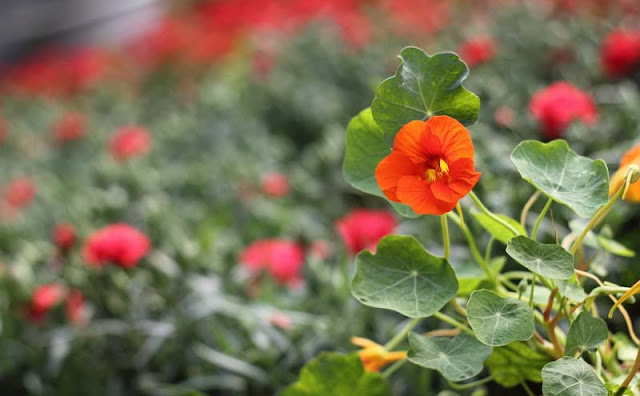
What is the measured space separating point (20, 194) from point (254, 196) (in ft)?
2.51

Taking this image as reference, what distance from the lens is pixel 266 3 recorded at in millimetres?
3166

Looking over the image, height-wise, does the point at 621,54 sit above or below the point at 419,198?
below

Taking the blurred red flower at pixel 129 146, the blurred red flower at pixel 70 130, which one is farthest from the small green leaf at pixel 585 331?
the blurred red flower at pixel 70 130

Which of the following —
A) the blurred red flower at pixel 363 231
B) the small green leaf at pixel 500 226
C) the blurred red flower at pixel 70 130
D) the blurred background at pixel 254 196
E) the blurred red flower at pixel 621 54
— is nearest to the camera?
the small green leaf at pixel 500 226

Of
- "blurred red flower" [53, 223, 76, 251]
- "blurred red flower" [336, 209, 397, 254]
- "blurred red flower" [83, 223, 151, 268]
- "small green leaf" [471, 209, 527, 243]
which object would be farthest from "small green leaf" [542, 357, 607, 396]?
"blurred red flower" [53, 223, 76, 251]

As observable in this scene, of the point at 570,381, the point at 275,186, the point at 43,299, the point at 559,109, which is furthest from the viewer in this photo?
the point at 275,186

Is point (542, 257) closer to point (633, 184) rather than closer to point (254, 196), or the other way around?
point (633, 184)

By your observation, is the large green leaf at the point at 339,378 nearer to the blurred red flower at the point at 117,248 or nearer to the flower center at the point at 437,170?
the flower center at the point at 437,170

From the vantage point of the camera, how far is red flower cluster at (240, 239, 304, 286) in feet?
3.61

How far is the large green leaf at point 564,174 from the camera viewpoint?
536 mm

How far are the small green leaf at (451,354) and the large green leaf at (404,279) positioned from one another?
0.04 meters

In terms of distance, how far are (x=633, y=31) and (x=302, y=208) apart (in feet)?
2.78

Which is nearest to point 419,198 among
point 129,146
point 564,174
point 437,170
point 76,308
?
point 437,170

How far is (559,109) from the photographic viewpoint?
1007mm
